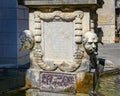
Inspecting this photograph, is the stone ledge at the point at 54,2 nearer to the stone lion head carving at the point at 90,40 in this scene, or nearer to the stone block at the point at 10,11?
the stone lion head carving at the point at 90,40

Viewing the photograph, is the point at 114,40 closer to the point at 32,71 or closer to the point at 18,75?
the point at 18,75

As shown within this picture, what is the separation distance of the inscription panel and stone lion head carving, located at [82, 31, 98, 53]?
1.05ft

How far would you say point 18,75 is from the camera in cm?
823

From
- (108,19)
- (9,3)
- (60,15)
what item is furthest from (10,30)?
(108,19)

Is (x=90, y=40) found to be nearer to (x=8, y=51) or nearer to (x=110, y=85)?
(x=110, y=85)

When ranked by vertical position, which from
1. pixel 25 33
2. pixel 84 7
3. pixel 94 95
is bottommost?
pixel 94 95

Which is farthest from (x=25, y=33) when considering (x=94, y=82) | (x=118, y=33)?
(x=118, y=33)

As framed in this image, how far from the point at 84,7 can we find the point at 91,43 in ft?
2.18

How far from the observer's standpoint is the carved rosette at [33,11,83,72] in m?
6.08

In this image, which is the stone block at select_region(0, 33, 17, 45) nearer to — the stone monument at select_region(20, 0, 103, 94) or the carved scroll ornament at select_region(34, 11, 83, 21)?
the stone monument at select_region(20, 0, 103, 94)

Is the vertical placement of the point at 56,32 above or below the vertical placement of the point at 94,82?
above

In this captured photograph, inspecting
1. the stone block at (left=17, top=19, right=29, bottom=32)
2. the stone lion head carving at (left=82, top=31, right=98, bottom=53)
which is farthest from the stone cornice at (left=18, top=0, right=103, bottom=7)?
the stone block at (left=17, top=19, right=29, bottom=32)

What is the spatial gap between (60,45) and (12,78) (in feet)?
6.74

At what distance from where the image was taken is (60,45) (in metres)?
6.28
